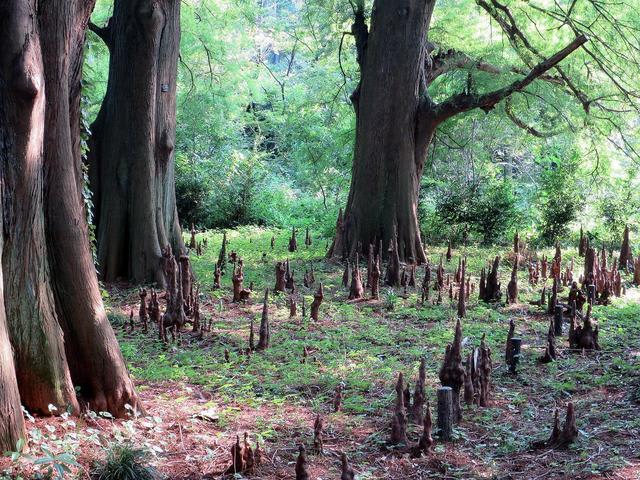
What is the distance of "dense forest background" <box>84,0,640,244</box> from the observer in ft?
46.6

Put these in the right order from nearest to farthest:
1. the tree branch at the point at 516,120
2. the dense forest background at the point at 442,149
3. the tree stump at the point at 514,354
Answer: the tree stump at the point at 514,354, the tree branch at the point at 516,120, the dense forest background at the point at 442,149

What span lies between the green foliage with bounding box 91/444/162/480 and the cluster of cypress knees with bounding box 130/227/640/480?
55 centimetres

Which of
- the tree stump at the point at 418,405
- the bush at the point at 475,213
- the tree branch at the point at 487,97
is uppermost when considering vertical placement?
the tree branch at the point at 487,97

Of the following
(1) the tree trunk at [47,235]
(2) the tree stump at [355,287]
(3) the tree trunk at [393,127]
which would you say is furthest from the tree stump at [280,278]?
(1) the tree trunk at [47,235]

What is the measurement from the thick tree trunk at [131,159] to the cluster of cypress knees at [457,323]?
838 mm

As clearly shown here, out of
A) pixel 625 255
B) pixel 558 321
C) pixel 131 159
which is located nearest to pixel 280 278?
pixel 131 159

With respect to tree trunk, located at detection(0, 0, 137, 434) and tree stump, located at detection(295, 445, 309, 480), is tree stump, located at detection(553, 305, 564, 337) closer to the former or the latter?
tree stump, located at detection(295, 445, 309, 480)

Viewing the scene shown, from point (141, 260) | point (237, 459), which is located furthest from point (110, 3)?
point (237, 459)

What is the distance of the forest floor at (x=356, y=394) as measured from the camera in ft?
14.1

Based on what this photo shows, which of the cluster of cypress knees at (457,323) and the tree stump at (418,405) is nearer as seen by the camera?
the cluster of cypress knees at (457,323)

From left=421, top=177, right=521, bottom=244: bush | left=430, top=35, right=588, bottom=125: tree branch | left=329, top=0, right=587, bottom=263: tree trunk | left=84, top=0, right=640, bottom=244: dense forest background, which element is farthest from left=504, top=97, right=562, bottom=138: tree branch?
left=430, top=35, right=588, bottom=125: tree branch

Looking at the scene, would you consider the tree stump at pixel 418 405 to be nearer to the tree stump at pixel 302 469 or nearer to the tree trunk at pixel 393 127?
the tree stump at pixel 302 469

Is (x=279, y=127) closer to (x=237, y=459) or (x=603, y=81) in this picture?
(x=603, y=81)

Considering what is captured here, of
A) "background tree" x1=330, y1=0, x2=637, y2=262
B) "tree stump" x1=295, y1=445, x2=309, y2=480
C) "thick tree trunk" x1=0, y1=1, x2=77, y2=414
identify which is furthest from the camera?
"background tree" x1=330, y1=0, x2=637, y2=262
